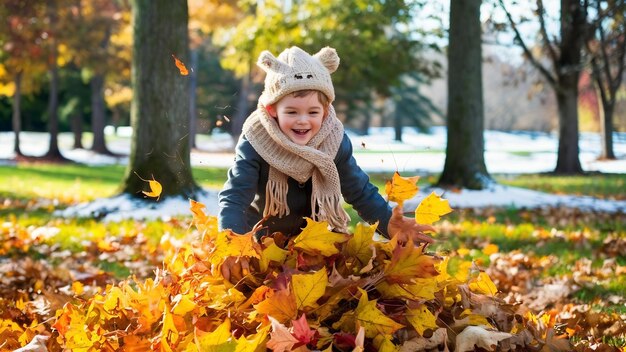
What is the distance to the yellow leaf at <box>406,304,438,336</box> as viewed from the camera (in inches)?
75.9

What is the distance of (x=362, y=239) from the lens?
209 centimetres

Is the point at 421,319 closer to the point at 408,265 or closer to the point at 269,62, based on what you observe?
the point at 408,265

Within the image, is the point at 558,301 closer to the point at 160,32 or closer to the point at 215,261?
the point at 215,261

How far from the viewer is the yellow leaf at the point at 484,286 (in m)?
2.43

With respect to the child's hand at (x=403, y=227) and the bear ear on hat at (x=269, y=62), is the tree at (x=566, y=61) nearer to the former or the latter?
the bear ear on hat at (x=269, y=62)

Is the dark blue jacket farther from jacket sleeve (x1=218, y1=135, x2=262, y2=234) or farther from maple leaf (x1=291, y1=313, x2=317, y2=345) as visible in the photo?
maple leaf (x1=291, y1=313, x2=317, y2=345)

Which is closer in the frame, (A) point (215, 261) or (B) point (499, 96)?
(A) point (215, 261)

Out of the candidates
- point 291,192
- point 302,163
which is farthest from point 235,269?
point 291,192

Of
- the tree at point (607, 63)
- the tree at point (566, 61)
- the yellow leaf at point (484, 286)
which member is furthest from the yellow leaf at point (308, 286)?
the tree at point (607, 63)

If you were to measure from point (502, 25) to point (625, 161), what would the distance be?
11.3m

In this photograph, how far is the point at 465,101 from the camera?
1038 centimetres

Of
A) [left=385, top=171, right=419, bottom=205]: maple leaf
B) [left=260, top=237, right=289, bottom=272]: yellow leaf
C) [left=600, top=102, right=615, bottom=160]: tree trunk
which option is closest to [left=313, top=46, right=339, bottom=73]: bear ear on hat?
[left=385, top=171, right=419, bottom=205]: maple leaf

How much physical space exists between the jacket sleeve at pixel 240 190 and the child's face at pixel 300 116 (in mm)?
188

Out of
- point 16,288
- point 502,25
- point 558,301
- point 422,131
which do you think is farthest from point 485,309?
point 422,131
